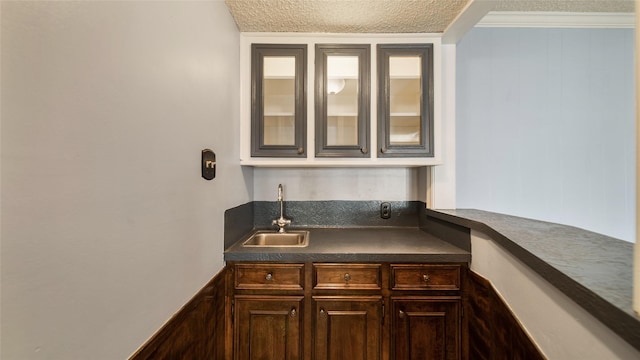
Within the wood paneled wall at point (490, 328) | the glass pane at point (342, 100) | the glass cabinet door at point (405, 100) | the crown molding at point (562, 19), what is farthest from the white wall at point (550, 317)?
the crown molding at point (562, 19)

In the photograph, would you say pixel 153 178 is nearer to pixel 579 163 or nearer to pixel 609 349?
pixel 609 349

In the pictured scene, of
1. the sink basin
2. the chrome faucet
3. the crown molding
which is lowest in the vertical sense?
the sink basin

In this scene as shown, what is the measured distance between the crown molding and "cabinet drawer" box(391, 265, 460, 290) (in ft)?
5.96

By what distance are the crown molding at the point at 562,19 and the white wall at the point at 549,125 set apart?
0.04 m

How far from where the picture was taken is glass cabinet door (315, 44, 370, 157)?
4.78 feet

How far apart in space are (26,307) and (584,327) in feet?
3.81

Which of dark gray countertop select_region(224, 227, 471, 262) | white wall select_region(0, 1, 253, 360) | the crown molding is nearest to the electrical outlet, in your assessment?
→ dark gray countertop select_region(224, 227, 471, 262)

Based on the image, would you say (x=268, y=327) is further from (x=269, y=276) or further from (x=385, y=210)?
(x=385, y=210)

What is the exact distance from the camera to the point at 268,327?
47.8 inches

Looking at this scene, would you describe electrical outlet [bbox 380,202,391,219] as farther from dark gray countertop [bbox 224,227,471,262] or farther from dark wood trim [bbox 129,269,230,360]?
dark wood trim [bbox 129,269,230,360]

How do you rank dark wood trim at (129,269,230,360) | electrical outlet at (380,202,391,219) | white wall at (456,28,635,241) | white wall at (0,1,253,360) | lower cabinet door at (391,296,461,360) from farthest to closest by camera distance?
electrical outlet at (380,202,391,219) < white wall at (456,28,635,241) < lower cabinet door at (391,296,461,360) < dark wood trim at (129,269,230,360) < white wall at (0,1,253,360)

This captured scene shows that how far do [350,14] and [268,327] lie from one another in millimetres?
1815

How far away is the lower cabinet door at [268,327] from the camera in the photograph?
1202 millimetres

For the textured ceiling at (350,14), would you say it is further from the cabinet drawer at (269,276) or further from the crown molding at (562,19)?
the cabinet drawer at (269,276)
